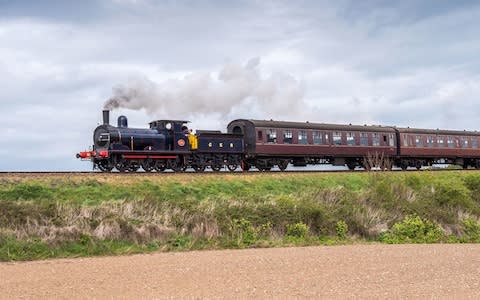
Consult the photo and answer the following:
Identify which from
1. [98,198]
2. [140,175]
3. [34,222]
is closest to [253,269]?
[34,222]

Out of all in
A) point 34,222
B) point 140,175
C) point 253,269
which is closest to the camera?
point 253,269

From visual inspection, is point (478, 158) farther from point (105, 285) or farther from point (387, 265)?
point (105, 285)

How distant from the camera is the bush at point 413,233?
18203 mm

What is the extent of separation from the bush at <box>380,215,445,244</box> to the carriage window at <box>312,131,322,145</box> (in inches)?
667

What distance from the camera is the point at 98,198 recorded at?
1914 centimetres

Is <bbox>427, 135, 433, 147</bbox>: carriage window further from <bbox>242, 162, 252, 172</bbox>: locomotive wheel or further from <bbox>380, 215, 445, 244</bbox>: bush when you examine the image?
<bbox>380, 215, 445, 244</bbox>: bush

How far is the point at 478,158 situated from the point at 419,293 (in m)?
40.2

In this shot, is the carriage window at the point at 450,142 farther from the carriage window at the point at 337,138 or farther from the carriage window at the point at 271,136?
the carriage window at the point at 271,136

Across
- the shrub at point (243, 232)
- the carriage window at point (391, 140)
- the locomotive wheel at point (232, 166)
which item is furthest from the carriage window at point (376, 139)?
the shrub at point (243, 232)

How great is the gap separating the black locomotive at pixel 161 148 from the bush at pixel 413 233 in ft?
47.3

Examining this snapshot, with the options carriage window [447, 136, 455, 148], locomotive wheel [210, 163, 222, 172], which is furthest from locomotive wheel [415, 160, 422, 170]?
locomotive wheel [210, 163, 222, 172]

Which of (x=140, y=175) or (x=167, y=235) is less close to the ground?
(x=140, y=175)

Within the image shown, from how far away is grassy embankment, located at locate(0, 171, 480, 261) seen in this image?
14922mm

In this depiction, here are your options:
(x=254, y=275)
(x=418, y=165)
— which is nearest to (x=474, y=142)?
(x=418, y=165)
